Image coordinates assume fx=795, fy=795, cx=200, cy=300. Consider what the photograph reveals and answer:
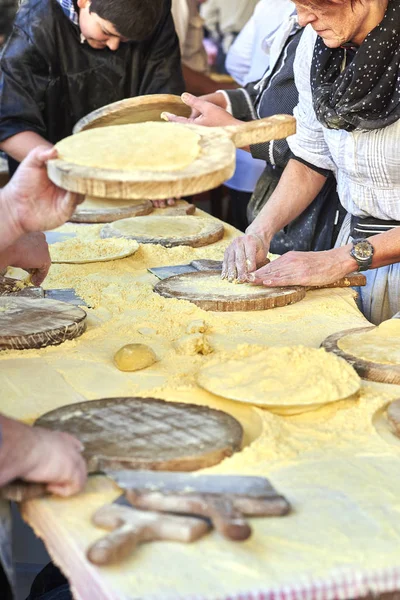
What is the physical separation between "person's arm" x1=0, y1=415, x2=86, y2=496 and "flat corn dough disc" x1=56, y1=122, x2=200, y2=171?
53cm

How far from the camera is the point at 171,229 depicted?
3.27m

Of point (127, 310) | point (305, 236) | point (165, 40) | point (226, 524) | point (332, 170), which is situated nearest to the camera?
point (226, 524)

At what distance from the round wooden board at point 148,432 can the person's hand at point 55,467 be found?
0.06 meters

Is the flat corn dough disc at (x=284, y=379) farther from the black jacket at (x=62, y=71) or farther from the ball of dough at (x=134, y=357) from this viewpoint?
the black jacket at (x=62, y=71)

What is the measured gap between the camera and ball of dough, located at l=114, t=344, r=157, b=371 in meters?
1.95

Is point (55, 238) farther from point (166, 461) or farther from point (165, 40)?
point (166, 461)

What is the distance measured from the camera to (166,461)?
1439 millimetres

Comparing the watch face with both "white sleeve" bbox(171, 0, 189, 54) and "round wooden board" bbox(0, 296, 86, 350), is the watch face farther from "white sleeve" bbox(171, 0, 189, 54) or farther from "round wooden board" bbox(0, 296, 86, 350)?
"white sleeve" bbox(171, 0, 189, 54)

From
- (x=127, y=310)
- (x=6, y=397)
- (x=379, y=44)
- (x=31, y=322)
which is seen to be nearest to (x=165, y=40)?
(x=379, y=44)

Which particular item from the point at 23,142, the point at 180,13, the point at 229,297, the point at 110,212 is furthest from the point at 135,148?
the point at 180,13

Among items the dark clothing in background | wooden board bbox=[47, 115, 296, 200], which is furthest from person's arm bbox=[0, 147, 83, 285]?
the dark clothing in background

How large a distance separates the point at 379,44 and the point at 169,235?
3.70 feet

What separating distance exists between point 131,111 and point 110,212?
0.57 m

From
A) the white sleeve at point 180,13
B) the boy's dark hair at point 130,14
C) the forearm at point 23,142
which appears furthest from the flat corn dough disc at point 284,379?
the white sleeve at point 180,13
